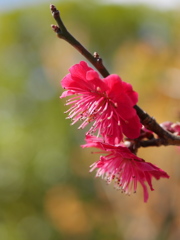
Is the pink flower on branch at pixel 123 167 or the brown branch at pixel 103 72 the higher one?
the brown branch at pixel 103 72

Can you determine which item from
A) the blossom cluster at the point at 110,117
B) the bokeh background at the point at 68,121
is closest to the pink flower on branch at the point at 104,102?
the blossom cluster at the point at 110,117

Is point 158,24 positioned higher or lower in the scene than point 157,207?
higher

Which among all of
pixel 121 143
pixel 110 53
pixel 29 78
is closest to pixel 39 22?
pixel 29 78

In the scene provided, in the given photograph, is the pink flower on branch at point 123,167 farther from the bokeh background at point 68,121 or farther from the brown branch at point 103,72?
the bokeh background at point 68,121

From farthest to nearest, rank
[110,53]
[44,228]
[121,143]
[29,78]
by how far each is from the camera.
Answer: [29,78]
[110,53]
[44,228]
[121,143]

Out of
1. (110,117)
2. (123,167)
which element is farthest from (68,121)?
(110,117)

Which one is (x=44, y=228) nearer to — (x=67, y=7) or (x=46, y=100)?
(x=46, y=100)

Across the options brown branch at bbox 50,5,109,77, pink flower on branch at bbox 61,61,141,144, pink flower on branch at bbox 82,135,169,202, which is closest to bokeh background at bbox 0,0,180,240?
pink flower on branch at bbox 82,135,169,202
